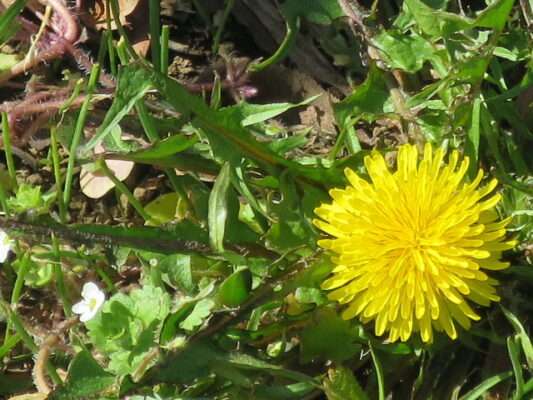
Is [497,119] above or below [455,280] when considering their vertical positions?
above

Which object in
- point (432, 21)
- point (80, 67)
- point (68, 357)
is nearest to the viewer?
point (432, 21)

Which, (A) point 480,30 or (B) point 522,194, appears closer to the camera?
(B) point 522,194

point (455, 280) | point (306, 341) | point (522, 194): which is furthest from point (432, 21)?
point (306, 341)

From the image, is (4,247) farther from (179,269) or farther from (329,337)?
(329,337)

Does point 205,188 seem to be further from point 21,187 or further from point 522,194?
point 522,194

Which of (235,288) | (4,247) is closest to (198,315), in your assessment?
(235,288)

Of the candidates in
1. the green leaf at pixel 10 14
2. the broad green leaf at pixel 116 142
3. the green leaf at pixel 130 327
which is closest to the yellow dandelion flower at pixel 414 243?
the green leaf at pixel 130 327
